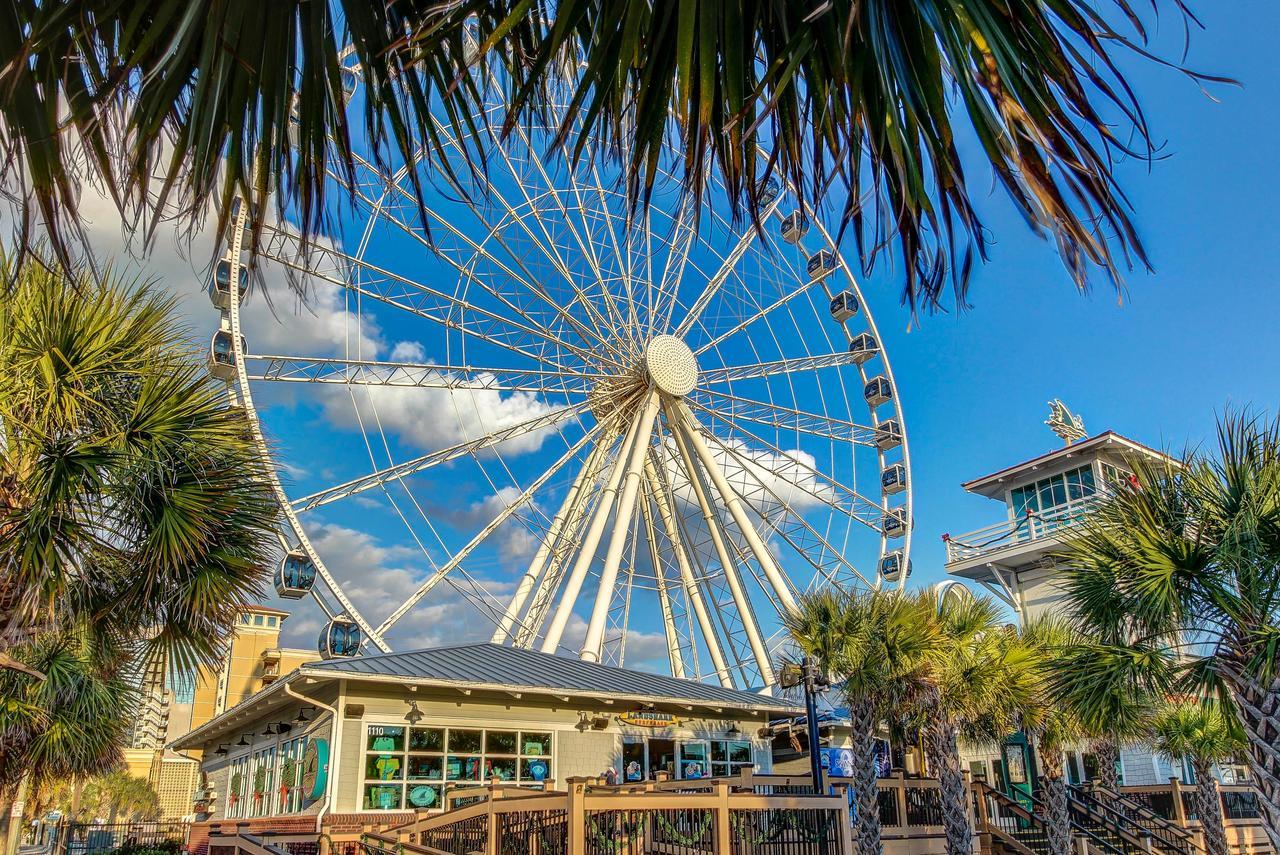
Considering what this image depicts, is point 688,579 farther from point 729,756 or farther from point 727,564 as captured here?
point 729,756

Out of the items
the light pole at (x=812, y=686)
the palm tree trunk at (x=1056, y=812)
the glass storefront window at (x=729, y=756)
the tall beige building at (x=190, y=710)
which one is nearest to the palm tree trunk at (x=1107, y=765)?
the palm tree trunk at (x=1056, y=812)

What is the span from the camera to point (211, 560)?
303 inches

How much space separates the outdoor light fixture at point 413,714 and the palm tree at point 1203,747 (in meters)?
14.1

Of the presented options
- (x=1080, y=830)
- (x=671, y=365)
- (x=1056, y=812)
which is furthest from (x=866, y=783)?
(x=671, y=365)

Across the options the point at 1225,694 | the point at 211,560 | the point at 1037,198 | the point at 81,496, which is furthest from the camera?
the point at 1225,694

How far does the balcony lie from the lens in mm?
26641

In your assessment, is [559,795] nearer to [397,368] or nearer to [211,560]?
[211,560]

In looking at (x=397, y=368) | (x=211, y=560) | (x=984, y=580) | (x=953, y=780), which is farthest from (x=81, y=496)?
(x=984, y=580)

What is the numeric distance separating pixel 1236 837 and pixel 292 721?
19.7m

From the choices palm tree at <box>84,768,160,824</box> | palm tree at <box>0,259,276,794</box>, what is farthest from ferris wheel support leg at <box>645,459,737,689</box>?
palm tree at <box>84,768,160,824</box>

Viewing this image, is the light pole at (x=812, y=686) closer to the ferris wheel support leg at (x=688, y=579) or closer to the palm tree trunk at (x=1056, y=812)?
the palm tree trunk at (x=1056, y=812)

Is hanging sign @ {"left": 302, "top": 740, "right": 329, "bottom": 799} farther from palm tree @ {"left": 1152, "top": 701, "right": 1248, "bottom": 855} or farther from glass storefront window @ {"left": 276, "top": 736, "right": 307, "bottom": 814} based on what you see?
palm tree @ {"left": 1152, "top": 701, "right": 1248, "bottom": 855}

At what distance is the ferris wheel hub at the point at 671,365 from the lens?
81.3 ft

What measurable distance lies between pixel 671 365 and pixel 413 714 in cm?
1175
